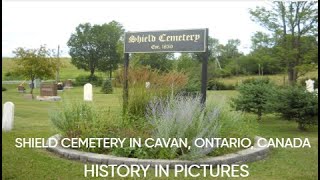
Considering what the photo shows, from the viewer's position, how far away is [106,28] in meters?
47.2

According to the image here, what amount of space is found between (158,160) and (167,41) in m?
3.26

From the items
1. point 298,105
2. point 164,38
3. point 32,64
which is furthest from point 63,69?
point 164,38

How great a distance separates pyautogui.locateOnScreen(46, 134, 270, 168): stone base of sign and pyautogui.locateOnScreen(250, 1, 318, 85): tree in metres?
15.7

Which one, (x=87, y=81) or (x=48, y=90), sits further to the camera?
(x=87, y=81)

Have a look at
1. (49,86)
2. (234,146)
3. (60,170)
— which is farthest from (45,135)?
(49,86)

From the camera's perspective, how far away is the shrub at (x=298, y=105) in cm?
941

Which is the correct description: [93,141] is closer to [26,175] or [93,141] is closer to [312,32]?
[26,175]

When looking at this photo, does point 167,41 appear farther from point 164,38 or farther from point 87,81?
point 87,81

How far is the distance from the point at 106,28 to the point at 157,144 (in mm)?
42766

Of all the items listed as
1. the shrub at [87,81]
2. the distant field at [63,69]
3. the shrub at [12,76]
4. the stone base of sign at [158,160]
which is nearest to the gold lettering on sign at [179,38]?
the stone base of sign at [158,160]

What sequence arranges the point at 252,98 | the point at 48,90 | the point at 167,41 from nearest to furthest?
the point at 167,41 → the point at 252,98 → the point at 48,90

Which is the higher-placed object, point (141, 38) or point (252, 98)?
point (141, 38)

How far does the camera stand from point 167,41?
8.00 meters

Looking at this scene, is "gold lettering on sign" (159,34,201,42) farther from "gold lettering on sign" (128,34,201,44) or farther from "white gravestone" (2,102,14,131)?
"white gravestone" (2,102,14,131)
